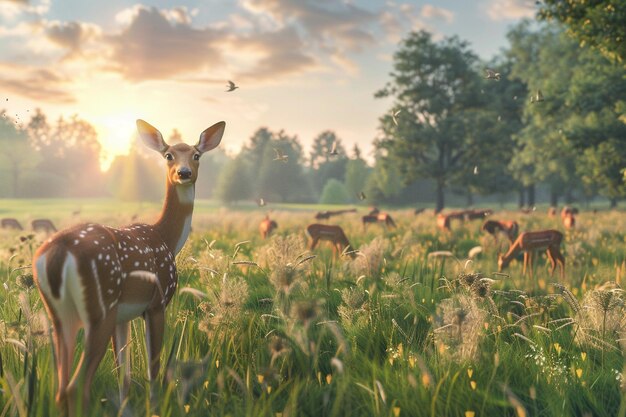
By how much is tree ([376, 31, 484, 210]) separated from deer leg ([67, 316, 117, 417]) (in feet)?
131

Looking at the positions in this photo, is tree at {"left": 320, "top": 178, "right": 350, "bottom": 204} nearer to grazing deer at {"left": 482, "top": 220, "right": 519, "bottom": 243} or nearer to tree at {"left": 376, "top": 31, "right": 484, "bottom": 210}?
tree at {"left": 376, "top": 31, "right": 484, "bottom": 210}

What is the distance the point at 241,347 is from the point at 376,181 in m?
74.6

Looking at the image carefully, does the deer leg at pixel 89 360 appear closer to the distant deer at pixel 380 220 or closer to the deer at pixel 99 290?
the deer at pixel 99 290

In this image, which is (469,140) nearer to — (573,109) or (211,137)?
(573,109)

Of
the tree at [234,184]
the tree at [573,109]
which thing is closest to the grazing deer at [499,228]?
the tree at [573,109]

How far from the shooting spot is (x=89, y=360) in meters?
2.92

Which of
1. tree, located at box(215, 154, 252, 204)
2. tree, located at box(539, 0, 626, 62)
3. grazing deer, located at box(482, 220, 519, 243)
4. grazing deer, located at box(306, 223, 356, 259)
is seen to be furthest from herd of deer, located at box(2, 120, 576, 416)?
tree, located at box(215, 154, 252, 204)

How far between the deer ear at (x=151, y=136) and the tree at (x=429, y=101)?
38.7 metres

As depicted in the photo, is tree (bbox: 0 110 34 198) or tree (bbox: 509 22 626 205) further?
tree (bbox: 0 110 34 198)

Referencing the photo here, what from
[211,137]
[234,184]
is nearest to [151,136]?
[211,137]

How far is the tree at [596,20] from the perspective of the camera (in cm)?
1146

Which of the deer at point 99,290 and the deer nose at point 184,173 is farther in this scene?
the deer nose at point 184,173

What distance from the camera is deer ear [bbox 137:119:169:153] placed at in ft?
13.7

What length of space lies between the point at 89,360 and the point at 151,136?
1.90 m
